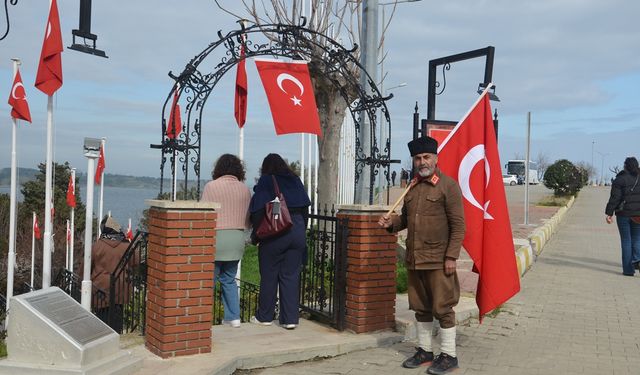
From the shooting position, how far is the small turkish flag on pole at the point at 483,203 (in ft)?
19.7

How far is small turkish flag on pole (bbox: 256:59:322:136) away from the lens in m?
6.79

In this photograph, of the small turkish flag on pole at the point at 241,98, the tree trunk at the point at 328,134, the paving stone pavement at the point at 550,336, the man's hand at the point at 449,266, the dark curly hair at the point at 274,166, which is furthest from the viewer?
the tree trunk at the point at 328,134

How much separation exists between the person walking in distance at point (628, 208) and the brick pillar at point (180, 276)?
8378mm

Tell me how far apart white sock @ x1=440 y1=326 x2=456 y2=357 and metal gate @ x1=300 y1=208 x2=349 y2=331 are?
1.50 meters

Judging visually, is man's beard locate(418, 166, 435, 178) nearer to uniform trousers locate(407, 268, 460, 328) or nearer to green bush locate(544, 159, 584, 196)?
uniform trousers locate(407, 268, 460, 328)

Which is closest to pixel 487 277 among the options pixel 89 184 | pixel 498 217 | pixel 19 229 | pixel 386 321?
pixel 498 217

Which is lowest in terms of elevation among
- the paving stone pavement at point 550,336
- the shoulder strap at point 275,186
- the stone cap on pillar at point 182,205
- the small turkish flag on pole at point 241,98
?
the paving stone pavement at point 550,336

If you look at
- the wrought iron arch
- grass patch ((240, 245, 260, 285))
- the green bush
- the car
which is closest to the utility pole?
the wrought iron arch

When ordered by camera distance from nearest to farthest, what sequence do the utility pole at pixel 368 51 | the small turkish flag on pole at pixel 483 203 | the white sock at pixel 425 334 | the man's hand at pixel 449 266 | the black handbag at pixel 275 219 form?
the man's hand at pixel 449 266, the white sock at pixel 425 334, the small turkish flag on pole at pixel 483 203, the black handbag at pixel 275 219, the utility pole at pixel 368 51

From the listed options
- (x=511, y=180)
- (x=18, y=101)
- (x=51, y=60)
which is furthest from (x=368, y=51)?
(x=511, y=180)

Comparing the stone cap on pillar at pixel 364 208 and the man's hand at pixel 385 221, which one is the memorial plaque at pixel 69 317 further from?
the stone cap on pillar at pixel 364 208

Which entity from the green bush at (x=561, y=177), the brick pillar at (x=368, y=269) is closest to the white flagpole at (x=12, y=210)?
the brick pillar at (x=368, y=269)

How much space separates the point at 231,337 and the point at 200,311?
87cm

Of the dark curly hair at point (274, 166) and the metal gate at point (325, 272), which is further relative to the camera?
the metal gate at point (325, 272)
